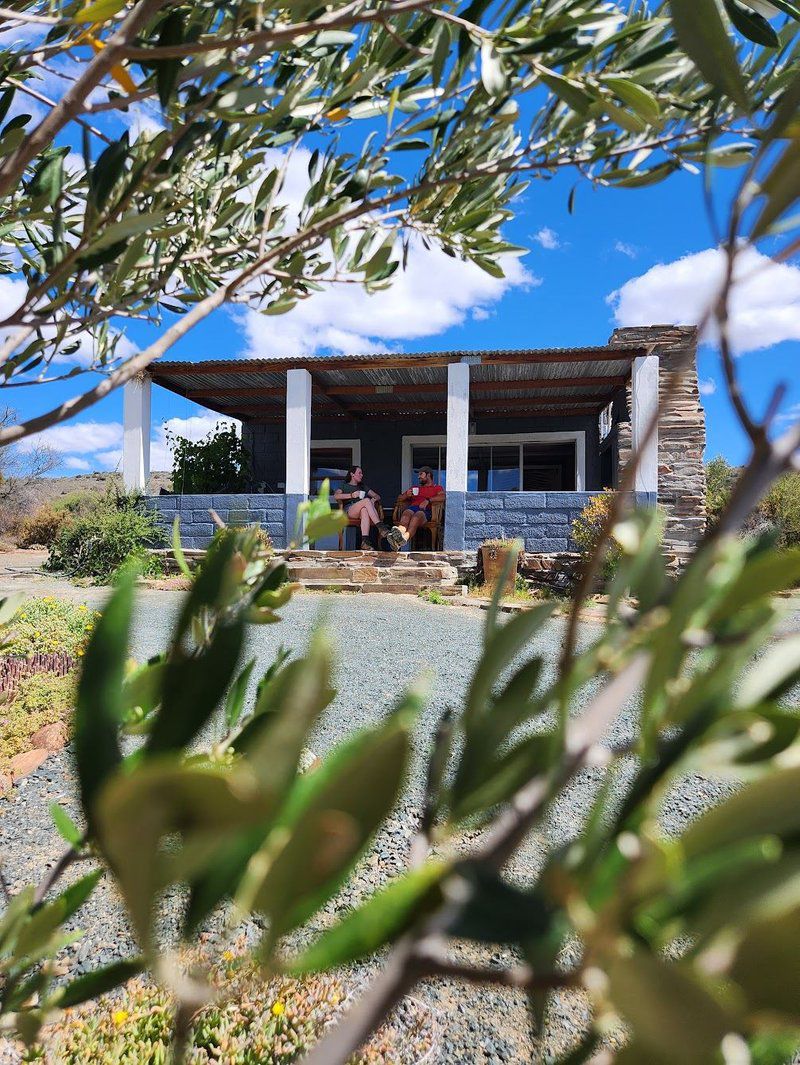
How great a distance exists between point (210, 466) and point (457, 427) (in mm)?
4787

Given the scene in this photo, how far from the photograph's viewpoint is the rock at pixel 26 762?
3201mm

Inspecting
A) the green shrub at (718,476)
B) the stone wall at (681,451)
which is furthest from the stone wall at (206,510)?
the green shrub at (718,476)

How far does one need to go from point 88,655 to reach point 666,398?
25 cm

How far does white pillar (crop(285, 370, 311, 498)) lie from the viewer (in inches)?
425

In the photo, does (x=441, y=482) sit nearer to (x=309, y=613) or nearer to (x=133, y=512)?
(x=133, y=512)

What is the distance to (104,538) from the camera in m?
10.3

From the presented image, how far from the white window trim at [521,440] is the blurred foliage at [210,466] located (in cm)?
333

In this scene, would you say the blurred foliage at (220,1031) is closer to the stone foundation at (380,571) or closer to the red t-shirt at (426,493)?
the stone foundation at (380,571)

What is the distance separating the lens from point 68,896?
20.1 inches

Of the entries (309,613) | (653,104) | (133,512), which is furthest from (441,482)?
(653,104)

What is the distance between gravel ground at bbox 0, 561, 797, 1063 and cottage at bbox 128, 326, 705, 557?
338 cm

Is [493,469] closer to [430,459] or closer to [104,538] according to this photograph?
[430,459]

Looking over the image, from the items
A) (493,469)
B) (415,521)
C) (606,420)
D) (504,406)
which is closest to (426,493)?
(415,521)

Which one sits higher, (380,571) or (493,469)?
(493,469)
